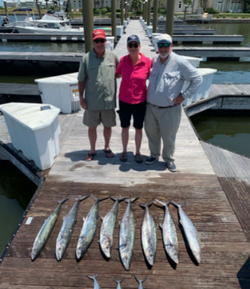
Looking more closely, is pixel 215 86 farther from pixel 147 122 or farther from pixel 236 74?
pixel 236 74

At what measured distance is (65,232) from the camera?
2.45m

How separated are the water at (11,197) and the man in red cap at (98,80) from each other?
2.19 metres

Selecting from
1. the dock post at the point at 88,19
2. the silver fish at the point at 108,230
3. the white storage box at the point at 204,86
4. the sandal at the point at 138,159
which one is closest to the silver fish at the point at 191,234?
the silver fish at the point at 108,230

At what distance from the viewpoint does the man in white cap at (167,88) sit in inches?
111

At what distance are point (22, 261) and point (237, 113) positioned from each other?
770cm

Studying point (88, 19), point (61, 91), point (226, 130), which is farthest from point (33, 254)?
point (226, 130)

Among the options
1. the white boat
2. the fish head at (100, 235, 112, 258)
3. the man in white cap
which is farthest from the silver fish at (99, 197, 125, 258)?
the white boat

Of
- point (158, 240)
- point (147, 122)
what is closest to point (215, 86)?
point (147, 122)

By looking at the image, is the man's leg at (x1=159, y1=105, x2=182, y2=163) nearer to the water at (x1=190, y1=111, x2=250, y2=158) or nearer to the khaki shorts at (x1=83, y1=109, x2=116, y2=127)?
the khaki shorts at (x1=83, y1=109, x2=116, y2=127)

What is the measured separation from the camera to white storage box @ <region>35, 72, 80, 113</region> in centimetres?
488

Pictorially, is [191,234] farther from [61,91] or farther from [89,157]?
[61,91]

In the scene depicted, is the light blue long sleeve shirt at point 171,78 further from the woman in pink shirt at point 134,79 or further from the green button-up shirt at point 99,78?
the green button-up shirt at point 99,78

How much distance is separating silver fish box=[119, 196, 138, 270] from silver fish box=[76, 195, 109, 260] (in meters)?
0.31

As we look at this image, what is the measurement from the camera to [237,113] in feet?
25.6
